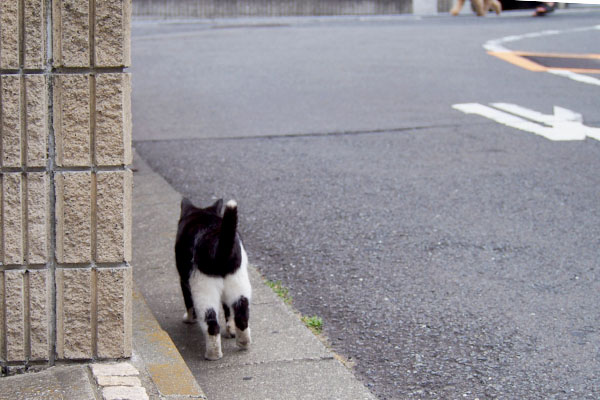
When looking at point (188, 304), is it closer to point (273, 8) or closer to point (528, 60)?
point (528, 60)

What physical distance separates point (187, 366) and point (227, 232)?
0.57 metres

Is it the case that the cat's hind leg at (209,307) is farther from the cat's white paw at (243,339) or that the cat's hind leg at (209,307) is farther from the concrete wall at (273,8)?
the concrete wall at (273,8)

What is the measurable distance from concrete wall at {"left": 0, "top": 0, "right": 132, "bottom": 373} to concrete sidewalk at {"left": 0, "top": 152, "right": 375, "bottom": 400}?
0.14m

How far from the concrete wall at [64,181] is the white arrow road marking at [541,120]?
566 cm

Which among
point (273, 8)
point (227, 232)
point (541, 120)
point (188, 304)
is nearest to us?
point (227, 232)

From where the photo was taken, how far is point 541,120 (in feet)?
27.5

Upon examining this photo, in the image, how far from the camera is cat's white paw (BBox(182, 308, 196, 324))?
3.96 m

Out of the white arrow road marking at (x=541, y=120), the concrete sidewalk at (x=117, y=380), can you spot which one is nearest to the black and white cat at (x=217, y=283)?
the concrete sidewalk at (x=117, y=380)

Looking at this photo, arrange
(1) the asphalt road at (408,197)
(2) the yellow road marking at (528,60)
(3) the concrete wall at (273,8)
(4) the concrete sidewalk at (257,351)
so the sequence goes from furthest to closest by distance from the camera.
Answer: (3) the concrete wall at (273,8), (2) the yellow road marking at (528,60), (1) the asphalt road at (408,197), (4) the concrete sidewalk at (257,351)

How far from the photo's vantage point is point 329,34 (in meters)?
15.4

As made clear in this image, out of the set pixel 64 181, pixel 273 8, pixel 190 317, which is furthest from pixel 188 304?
pixel 273 8

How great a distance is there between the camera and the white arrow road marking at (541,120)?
7.77 meters

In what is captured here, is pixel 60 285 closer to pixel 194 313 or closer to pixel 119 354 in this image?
pixel 119 354

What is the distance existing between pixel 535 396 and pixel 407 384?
50 cm
